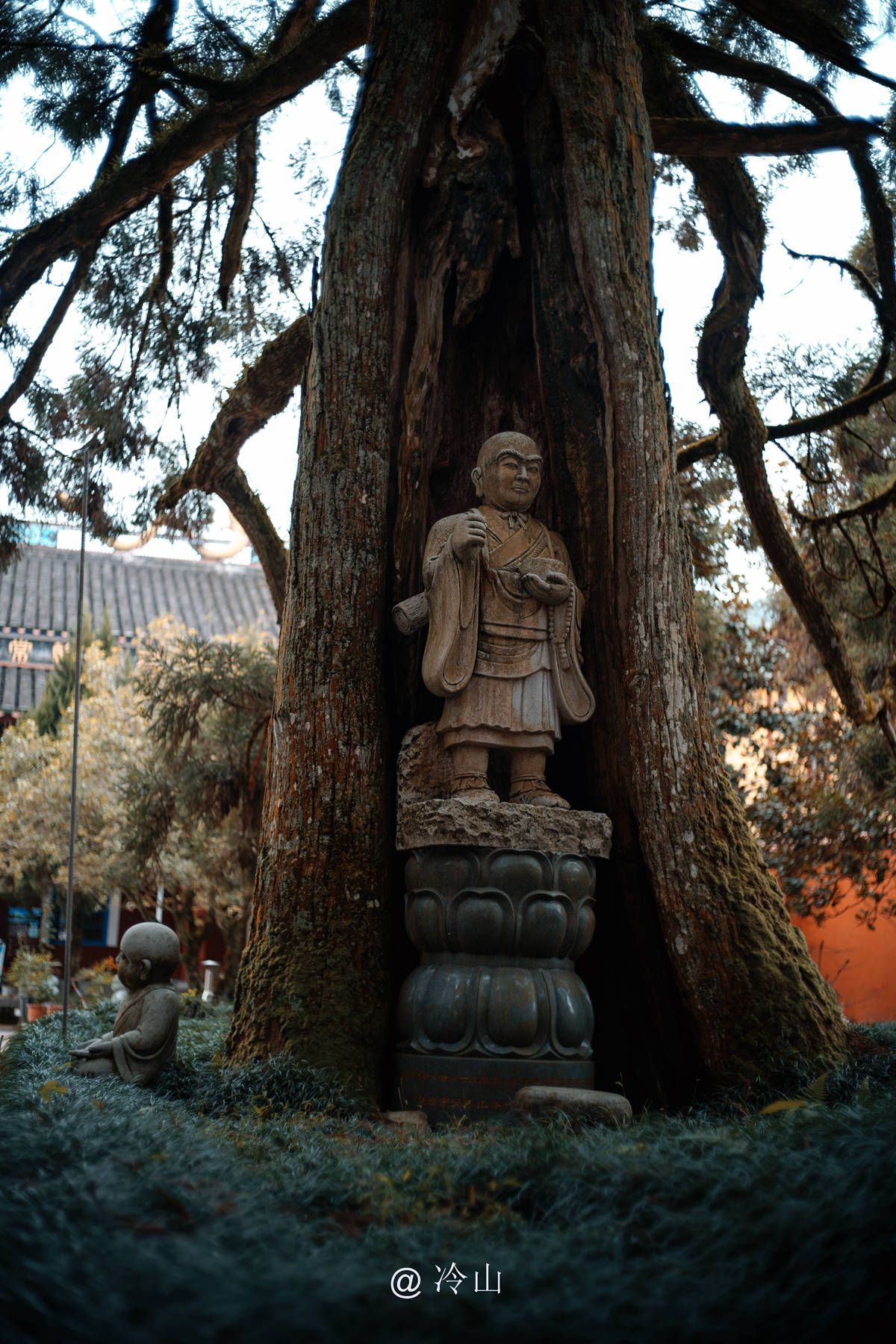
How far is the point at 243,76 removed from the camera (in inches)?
247

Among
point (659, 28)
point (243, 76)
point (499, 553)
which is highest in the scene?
point (659, 28)

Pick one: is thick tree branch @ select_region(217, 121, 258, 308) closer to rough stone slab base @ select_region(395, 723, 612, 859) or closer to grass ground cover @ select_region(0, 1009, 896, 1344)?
rough stone slab base @ select_region(395, 723, 612, 859)

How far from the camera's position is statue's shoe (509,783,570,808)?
14.7ft

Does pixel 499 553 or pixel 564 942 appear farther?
pixel 499 553

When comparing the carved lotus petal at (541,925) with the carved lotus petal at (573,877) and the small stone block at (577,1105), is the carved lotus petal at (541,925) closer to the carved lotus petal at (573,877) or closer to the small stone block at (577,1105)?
the carved lotus petal at (573,877)

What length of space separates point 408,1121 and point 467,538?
2170mm

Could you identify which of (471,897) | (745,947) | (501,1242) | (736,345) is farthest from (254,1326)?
(736,345)

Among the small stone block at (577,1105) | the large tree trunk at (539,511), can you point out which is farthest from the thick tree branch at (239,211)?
the small stone block at (577,1105)

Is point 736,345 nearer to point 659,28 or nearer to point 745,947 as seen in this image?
point 659,28

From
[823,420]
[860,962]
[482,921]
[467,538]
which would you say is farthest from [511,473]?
[860,962]

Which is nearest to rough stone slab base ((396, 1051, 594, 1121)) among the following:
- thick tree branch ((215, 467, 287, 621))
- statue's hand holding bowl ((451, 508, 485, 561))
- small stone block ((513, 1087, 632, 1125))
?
small stone block ((513, 1087, 632, 1125))

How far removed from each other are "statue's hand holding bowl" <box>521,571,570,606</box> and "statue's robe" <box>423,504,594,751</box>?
0.11 ft

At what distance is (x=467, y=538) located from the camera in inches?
178

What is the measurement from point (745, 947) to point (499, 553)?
1860 millimetres
